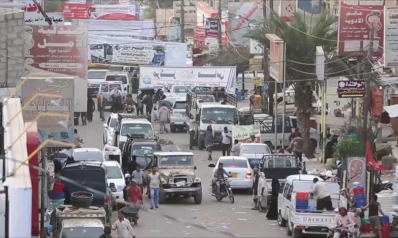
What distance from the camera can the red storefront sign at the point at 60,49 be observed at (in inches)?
1524

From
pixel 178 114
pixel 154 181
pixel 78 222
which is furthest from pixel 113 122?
pixel 78 222

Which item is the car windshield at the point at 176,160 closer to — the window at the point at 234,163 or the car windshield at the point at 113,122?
the window at the point at 234,163

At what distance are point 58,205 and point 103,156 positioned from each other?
8941mm

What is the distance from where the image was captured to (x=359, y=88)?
38.8 meters

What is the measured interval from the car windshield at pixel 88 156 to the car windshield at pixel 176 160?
1.88 metres

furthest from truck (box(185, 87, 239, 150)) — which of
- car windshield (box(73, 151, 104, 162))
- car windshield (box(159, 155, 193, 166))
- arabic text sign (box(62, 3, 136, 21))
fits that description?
arabic text sign (box(62, 3, 136, 21))

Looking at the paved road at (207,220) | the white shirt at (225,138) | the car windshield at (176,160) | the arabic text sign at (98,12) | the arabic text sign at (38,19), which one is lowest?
the paved road at (207,220)

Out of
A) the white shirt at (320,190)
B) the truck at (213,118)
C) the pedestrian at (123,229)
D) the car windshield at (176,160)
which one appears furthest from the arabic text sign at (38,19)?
the pedestrian at (123,229)

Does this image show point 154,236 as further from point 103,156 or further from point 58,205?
point 103,156

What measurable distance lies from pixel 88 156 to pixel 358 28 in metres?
10.3

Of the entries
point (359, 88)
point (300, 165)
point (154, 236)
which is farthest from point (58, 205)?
point (359, 88)

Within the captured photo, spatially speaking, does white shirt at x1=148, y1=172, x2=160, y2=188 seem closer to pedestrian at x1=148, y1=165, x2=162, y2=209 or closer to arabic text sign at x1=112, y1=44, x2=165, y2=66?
pedestrian at x1=148, y1=165, x2=162, y2=209

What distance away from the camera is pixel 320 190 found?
28.4 m

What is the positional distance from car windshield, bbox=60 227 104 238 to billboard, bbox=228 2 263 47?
5594 centimetres
